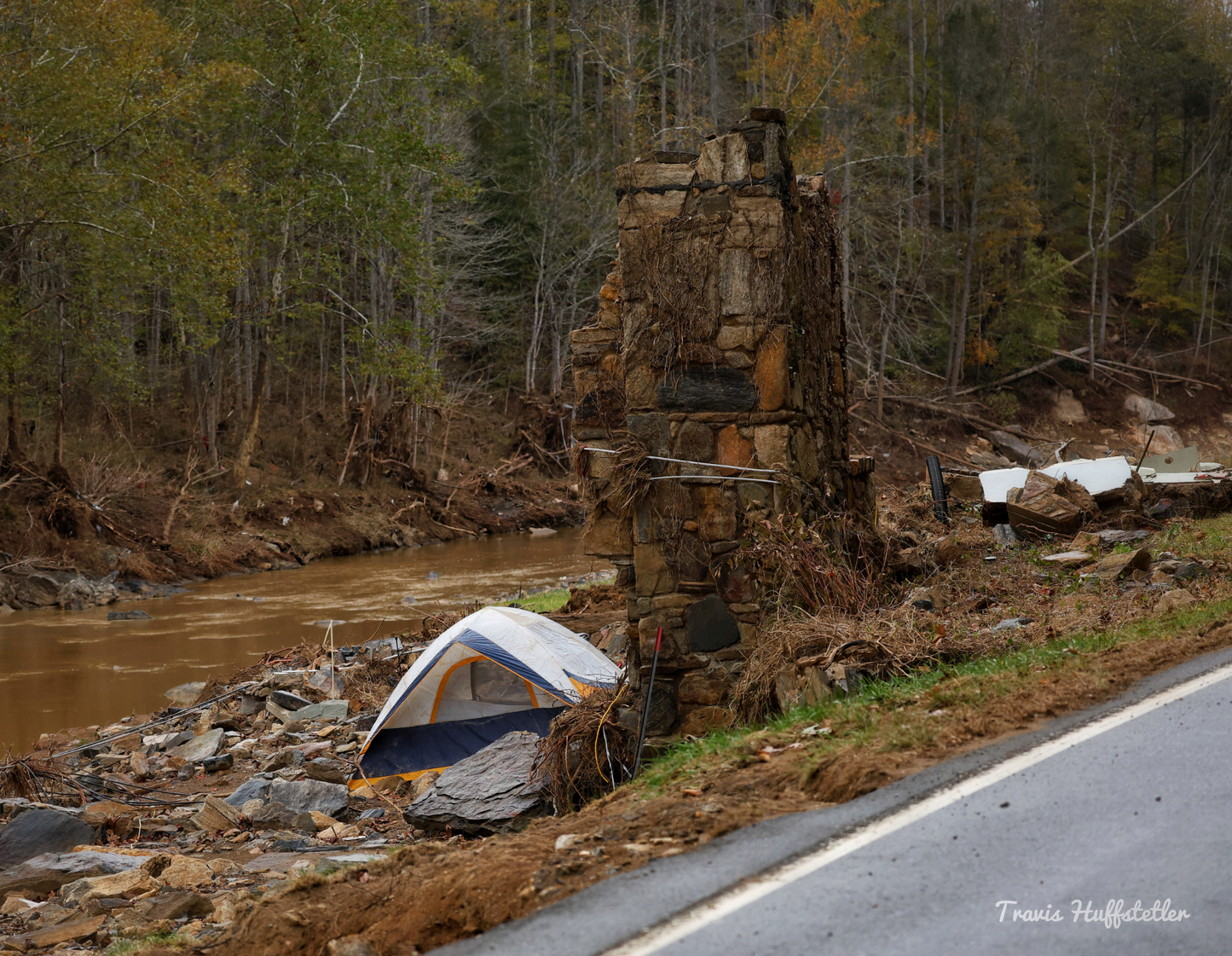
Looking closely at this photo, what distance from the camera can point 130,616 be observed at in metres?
21.1

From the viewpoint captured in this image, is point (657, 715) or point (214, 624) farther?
point (214, 624)

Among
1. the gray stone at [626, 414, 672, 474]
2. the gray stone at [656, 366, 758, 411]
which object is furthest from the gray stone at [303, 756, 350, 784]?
the gray stone at [656, 366, 758, 411]

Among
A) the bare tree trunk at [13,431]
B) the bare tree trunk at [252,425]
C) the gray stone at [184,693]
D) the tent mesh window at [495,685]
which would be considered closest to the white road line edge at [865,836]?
the tent mesh window at [495,685]

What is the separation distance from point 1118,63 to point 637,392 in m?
51.4

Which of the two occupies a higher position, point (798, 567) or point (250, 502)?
point (798, 567)

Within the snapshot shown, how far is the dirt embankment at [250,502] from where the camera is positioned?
79.6ft

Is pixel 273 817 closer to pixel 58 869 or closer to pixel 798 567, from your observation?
pixel 58 869

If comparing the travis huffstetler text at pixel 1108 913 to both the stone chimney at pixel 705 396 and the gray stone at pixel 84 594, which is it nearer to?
the stone chimney at pixel 705 396

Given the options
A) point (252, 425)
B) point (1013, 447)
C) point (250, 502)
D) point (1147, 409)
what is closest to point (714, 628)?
point (250, 502)

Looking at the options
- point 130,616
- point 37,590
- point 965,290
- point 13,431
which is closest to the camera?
point 130,616

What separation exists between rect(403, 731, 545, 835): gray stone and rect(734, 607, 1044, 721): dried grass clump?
5.41 ft

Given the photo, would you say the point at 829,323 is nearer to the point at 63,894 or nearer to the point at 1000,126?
the point at 63,894

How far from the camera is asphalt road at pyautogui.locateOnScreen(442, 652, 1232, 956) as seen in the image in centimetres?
361

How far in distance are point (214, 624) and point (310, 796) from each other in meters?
11.7
